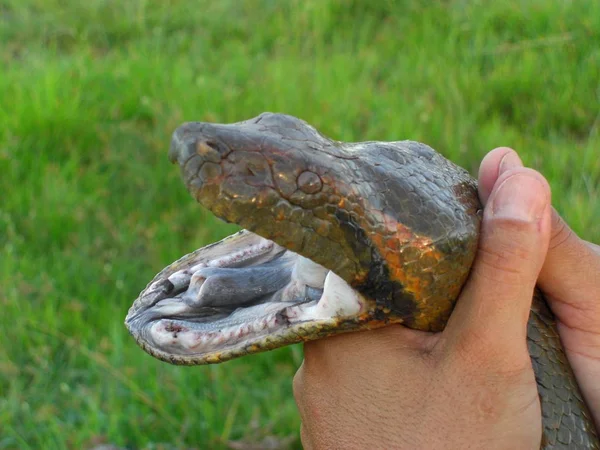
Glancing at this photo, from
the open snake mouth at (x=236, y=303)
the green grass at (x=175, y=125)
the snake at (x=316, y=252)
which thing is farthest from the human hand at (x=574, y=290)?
the green grass at (x=175, y=125)

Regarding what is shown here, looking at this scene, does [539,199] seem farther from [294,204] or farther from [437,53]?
[437,53]

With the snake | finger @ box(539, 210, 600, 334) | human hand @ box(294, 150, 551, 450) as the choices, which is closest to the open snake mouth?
the snake

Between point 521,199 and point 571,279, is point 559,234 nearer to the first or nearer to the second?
point 571,279

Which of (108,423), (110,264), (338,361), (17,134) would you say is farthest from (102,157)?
(338,361)

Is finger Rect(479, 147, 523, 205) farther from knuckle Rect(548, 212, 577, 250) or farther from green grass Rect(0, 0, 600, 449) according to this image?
green grass Rect(0, 0, 600, 449)

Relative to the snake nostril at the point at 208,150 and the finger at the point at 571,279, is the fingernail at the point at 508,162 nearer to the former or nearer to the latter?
the finger at the point at 571,279

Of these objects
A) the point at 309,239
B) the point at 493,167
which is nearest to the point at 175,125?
the point at 493,167
